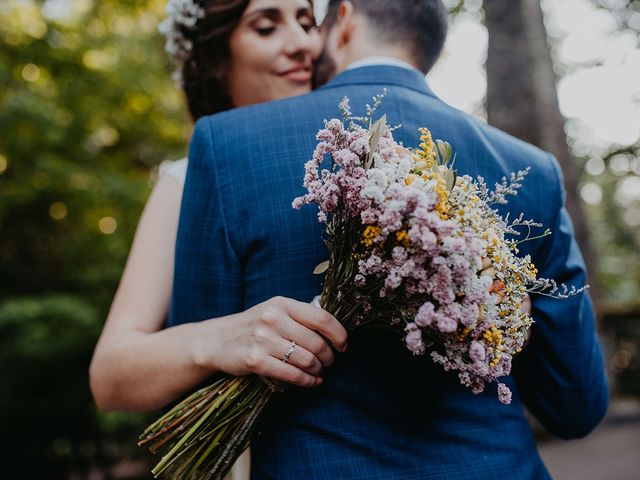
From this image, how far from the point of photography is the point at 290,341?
1.25 metres

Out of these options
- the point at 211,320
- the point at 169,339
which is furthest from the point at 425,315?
the point at 169,339

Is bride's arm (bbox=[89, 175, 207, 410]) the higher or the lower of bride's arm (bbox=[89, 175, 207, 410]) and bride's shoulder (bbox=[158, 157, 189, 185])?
the lower

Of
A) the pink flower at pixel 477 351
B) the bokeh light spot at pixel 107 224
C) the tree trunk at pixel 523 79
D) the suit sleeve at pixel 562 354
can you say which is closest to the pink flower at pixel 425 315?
the pink flower at pixel 477 351

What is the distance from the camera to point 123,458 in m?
7.34

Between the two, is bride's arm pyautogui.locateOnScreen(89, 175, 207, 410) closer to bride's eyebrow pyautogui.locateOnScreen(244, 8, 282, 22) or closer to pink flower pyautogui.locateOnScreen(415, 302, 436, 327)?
pink flower pyautogui.locateOnScreen(415, 302, 436, 327)

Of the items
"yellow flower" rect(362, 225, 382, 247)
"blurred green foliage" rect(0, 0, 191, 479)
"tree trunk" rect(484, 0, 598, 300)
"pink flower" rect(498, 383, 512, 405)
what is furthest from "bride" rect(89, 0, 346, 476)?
"tree trunk" rect(484, 0, 598, 300)

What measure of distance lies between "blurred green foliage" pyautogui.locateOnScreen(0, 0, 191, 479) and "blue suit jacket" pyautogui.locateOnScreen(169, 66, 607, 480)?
449cm

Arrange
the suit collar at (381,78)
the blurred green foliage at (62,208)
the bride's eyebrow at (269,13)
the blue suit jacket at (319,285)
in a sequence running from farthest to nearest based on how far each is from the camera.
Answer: the blurred green foliage at (62,208), the bride's eyebrow at (269,13), the suit collar at (381,78), the blue suit jacket at (319,285)

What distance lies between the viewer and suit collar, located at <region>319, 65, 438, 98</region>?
1557 mm

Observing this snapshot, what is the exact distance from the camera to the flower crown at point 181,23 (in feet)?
8.13

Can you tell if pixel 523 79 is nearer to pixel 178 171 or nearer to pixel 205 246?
pixel 178 171

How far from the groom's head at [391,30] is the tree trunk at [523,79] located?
4990 millimetres

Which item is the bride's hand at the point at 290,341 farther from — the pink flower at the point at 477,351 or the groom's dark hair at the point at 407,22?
the groom's dark hair at the point at 407,22

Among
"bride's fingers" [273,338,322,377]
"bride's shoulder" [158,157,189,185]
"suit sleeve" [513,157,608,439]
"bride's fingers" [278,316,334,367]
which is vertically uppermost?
"bride's shoulder" [158,157,189,185]
